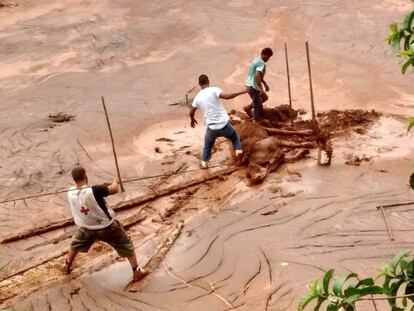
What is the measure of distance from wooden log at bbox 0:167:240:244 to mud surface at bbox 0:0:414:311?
0.11m

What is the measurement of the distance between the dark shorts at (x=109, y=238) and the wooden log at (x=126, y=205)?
1403 millimetres

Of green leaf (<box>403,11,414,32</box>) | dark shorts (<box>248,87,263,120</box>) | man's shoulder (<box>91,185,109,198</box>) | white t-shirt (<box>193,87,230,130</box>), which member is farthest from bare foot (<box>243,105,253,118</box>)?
green leaf (<box>403,11,414,32</box>)

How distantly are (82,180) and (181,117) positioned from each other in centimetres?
508

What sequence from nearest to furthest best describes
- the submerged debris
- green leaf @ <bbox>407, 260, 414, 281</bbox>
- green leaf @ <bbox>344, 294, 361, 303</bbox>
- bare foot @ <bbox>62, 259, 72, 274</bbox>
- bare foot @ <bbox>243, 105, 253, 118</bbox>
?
1. green leaf @ <bbox>344, 294, 361, 303</bbox>
2. green leaf @ <bbox>407, 260, 414, 281</bbox>
3. bare foot @ <bbox>62, 259, 72, 274</bbox>
4. bare foot @ <bbox>243, 105, 253, 118</bbox>
5. the submerged debris

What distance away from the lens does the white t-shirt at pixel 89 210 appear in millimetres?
6293

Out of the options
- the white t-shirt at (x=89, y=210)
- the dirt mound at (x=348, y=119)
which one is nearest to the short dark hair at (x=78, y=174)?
the white t-shirt at (x=89, y=210)

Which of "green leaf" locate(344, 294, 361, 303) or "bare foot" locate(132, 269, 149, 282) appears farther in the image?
"bare foot" locate(132, 269, 149, 282)

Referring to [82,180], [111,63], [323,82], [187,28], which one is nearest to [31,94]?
[111,63]

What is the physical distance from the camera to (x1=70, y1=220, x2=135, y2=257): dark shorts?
6.45m

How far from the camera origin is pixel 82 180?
632 centimetres

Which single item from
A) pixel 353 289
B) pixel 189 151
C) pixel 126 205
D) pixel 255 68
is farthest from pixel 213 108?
pixel 353 289

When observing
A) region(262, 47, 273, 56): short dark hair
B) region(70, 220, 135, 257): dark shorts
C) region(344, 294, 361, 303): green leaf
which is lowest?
region(70, 220, 135, 257): dark shorts

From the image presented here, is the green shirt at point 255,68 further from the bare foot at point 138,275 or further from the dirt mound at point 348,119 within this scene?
the bare foot at point 138,275

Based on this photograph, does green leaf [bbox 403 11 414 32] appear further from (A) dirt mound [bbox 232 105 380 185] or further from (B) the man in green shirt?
(B) the man in green shirt
